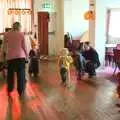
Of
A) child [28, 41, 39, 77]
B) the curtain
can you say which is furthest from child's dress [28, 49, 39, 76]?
the curtain

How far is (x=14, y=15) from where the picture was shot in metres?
15.0

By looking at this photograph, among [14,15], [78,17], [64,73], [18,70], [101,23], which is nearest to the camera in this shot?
[18,70]

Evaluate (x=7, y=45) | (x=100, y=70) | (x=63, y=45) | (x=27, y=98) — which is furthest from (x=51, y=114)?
(x=63, y=45)

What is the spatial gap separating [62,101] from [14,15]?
883cm

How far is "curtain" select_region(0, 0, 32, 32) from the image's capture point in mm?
14805

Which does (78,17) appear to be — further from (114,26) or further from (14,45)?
(14,45)

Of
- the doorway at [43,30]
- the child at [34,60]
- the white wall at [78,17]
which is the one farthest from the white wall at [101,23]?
the doorway at [43,30]

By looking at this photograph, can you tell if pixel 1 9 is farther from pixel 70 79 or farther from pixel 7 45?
pixel 7 45

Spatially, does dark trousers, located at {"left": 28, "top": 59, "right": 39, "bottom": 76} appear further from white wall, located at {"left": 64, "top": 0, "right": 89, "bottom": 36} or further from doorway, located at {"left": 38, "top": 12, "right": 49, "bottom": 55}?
doorway, located at {"left": 38, "top": 12, "right": 49, "bottom": 55}

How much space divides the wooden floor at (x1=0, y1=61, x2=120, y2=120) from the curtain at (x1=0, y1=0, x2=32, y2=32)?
19.4 ft

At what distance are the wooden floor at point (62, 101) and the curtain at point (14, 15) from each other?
591cm

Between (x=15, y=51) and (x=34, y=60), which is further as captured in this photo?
(x=34, y=60)

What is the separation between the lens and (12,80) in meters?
7.38

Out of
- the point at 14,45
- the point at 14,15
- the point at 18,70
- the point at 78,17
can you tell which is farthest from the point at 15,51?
the point at 78,17
